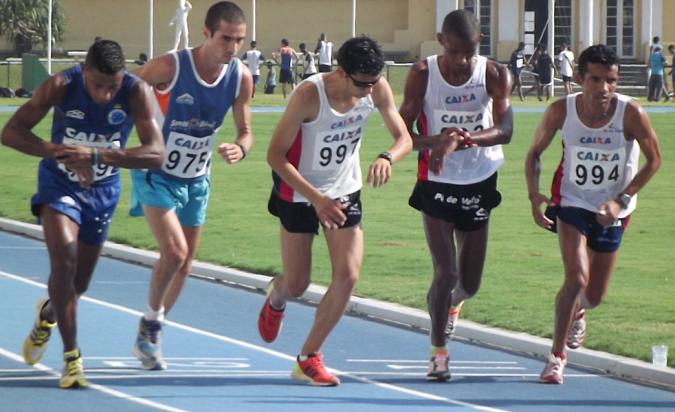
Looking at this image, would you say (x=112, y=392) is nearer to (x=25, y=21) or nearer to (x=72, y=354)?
(x=72, y=354)

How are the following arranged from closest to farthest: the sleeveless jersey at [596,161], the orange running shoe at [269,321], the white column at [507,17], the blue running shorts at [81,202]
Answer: the blue running shorts at [81,202]
the sleeveless jersey at [596,161]
the orange running shoe at [269,321]
the white column at [507,17]

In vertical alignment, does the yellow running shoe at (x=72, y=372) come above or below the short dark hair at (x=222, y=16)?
below

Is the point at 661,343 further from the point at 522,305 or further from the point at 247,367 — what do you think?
the point at 247,367

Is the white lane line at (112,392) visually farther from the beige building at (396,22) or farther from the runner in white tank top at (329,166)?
the beige building at (396,22)

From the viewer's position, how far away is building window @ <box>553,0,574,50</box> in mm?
70625

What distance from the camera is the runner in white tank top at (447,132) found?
10.0 m

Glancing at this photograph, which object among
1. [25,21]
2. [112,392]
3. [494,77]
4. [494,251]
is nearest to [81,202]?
[112,392]

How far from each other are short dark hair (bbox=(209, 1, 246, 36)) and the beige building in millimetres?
58554

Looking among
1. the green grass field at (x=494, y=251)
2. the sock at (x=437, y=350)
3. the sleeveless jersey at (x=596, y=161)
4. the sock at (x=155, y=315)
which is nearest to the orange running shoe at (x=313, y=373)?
the sock at (x=437, y=350)

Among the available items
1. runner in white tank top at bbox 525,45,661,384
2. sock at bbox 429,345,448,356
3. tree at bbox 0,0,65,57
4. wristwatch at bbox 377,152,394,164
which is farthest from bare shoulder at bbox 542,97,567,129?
tree at bbox 0,0,65,57

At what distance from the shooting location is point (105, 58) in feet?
29.3

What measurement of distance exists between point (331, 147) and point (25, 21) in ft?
199

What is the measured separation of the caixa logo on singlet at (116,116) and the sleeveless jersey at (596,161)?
270cm

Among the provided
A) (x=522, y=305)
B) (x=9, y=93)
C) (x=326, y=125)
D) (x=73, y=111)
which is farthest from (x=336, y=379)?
(x=9, y=93)
